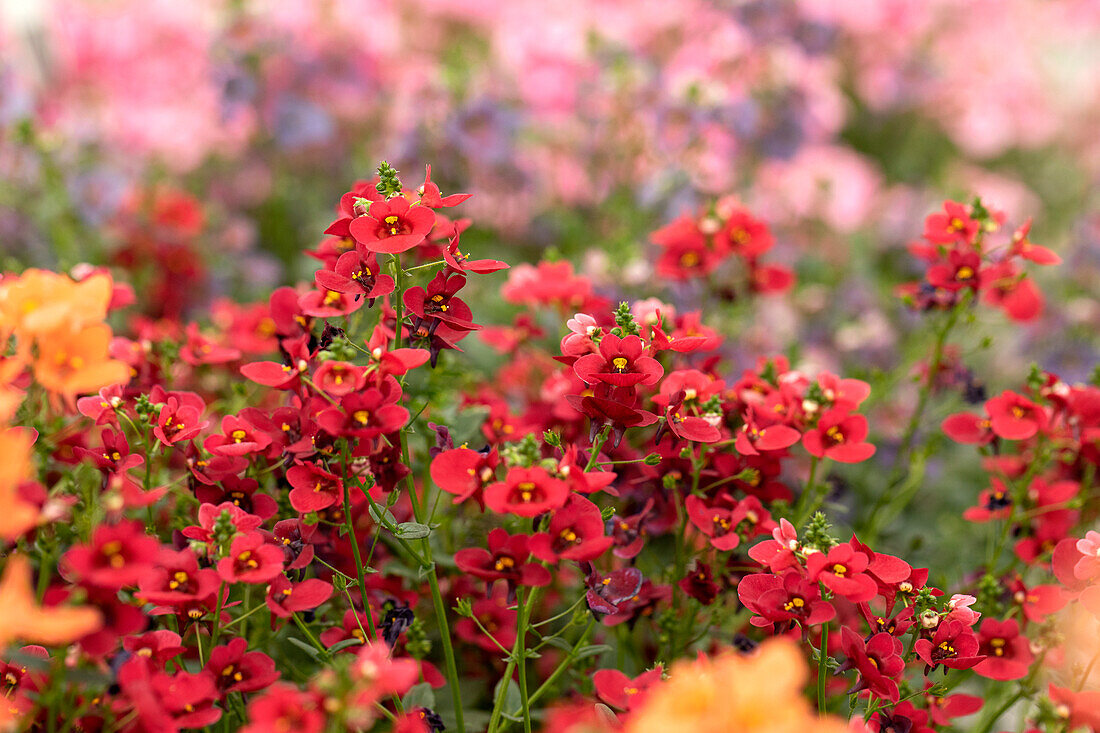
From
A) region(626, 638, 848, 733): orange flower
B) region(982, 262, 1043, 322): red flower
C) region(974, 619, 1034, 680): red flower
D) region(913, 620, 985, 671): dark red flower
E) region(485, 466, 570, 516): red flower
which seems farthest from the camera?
region(982, 262, 1043, 322): red flower

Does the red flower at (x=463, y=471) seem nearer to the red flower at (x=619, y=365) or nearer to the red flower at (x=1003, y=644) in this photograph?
the red flower at (x=619, y=365)

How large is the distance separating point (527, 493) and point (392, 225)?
0.29m

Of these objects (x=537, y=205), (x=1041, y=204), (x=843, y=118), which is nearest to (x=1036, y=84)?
(x=1041, y=204)

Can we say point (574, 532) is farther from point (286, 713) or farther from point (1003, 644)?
point (1003, 644)

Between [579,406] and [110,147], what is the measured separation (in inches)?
87.5

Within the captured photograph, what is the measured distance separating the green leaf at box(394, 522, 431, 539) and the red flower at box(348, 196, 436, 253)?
10.4 inches

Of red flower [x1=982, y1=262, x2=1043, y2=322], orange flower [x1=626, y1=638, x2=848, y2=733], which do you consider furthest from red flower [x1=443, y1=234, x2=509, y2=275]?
red flower [x1=982, y1=262, x2=1043, y2=322]

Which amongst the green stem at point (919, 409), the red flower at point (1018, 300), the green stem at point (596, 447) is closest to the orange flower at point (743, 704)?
the green stem at point (596, 447)

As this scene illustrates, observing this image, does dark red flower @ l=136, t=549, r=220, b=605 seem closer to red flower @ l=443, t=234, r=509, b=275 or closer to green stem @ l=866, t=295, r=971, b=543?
red flower @ l=443, t=234, r=509, b=275

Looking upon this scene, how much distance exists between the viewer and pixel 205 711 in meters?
0.71

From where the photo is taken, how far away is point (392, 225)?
0.81 metres

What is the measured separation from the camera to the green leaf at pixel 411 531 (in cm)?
80

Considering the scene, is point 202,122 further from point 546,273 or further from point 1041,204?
point 1041,204

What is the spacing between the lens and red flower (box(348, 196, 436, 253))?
0.77m
